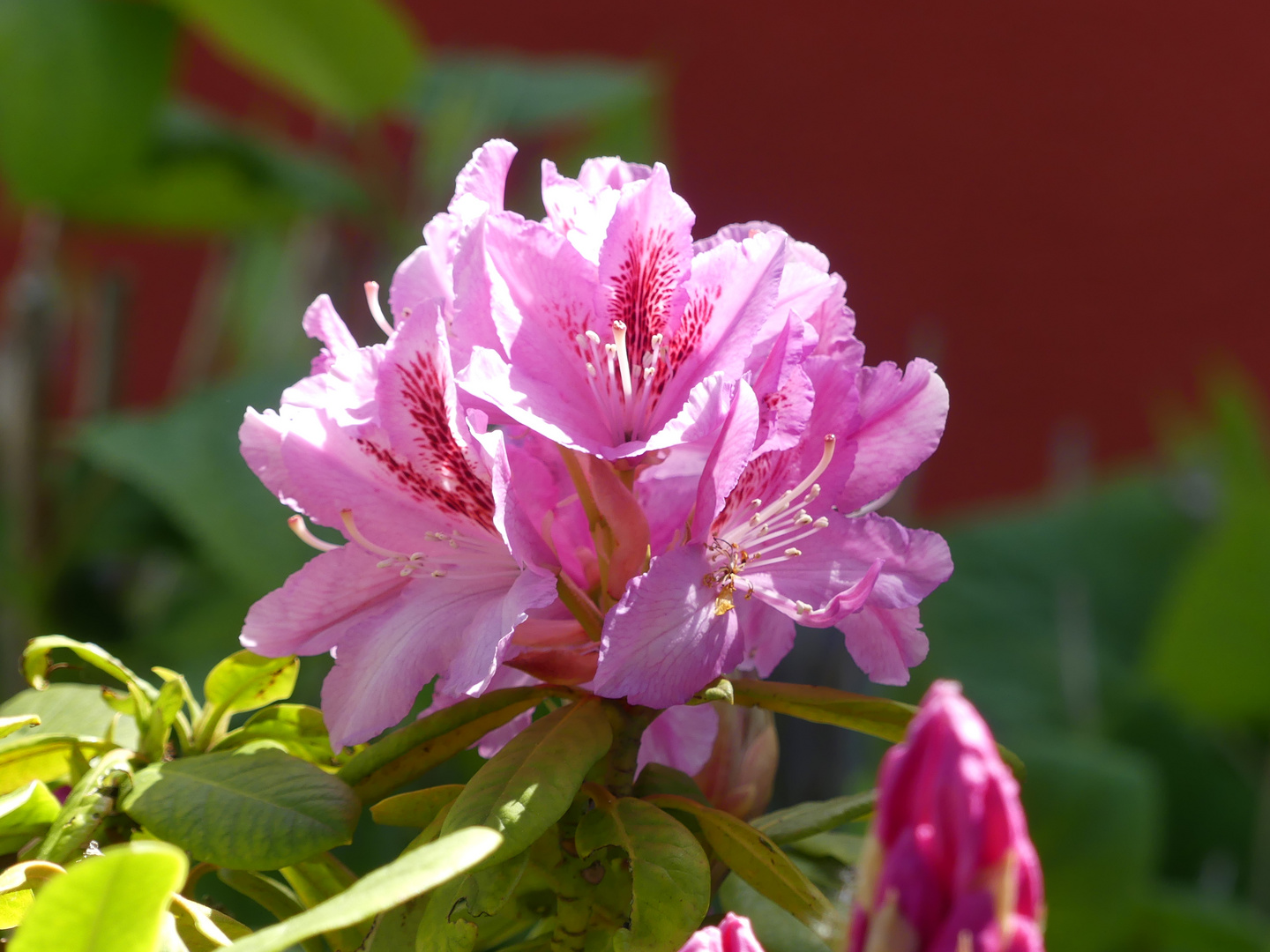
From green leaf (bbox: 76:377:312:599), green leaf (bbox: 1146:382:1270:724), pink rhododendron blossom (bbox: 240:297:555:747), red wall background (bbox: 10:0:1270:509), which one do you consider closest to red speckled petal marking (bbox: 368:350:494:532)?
pink rhododendron blossom (bbox: 240:297:555:747)

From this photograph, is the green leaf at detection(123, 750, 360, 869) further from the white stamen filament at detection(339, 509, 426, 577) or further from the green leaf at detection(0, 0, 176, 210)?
the green leaf at detection(0, 0, 176, 210)

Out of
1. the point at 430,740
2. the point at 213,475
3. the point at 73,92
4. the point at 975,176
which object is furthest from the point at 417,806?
the point at 975,176

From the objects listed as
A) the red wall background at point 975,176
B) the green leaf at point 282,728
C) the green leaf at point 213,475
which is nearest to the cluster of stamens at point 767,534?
the green leaf at point 282,728

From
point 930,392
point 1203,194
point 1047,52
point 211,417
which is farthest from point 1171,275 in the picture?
point 930,392

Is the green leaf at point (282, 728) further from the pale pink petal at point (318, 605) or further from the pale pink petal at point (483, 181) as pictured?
the pale pink petal at point (483, 181)

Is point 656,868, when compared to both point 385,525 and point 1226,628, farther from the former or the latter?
point 1226,628

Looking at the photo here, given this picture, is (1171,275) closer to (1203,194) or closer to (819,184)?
(1203,194)
